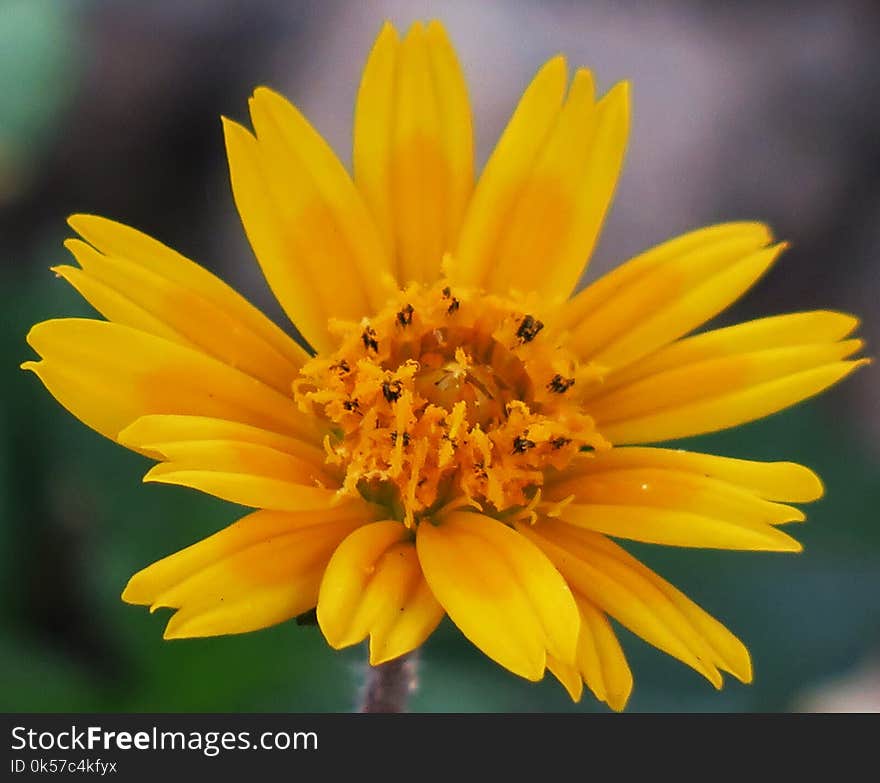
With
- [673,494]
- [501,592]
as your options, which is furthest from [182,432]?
[673,494]

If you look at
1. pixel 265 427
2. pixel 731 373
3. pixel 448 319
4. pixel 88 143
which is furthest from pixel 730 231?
pixel 88 143

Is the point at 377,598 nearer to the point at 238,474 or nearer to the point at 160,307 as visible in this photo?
the point at 238,474

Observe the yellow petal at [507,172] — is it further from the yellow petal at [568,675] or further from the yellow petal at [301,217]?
the yellow petal at [568,675]

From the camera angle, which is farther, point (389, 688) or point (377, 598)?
point (389, 688)

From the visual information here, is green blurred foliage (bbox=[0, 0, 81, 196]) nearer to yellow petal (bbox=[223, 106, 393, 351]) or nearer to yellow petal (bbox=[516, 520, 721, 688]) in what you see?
yellow petal (bbox=[223, 106, 393, 351])

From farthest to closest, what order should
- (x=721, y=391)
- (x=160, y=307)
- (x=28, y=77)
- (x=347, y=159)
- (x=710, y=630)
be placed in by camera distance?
1. (x=347, y=159)
2. (x=28, y=77)
3. (x=721, y=391)
4. (x=160, y=307)
5. (x=710, y=630)

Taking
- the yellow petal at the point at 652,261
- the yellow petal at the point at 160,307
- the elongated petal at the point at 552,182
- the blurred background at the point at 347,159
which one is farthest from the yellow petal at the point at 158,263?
the blurred background at the point at 347,159
